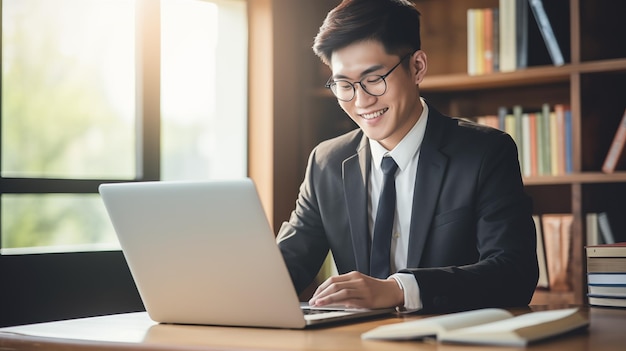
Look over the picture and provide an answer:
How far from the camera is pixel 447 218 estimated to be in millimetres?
2100

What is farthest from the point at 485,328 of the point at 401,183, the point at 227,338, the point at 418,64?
the point at 418,64

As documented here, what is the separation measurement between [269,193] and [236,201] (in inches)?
88.1

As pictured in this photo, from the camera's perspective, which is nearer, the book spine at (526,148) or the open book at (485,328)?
the open book at (485,328)

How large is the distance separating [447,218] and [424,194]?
80mm

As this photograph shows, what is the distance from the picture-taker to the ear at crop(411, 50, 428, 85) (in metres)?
2.25

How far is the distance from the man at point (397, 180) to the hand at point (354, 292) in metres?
0.39

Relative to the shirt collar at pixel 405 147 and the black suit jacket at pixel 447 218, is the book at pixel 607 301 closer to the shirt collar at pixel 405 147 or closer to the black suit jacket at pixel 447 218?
the black suit jacket at pixel 447 218

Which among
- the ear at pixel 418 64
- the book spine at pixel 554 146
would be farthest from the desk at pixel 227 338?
the book spine at pixel 554 146

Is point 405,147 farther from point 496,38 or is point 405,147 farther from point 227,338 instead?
point 496,38

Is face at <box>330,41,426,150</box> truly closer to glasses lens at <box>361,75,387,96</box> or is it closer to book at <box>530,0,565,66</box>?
glasses lens at <box>361,75,387,96</box>

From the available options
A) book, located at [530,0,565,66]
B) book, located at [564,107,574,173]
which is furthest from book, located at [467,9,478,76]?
book, located at [564,107,574,173]

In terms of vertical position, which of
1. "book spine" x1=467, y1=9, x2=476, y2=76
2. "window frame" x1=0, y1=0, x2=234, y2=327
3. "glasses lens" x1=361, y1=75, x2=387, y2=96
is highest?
"book spine" x1=467, y1=9, x2=476, y2=76

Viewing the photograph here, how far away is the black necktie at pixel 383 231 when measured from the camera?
6.94ft

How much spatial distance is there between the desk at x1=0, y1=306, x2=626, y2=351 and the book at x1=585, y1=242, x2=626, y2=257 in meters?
0.15
